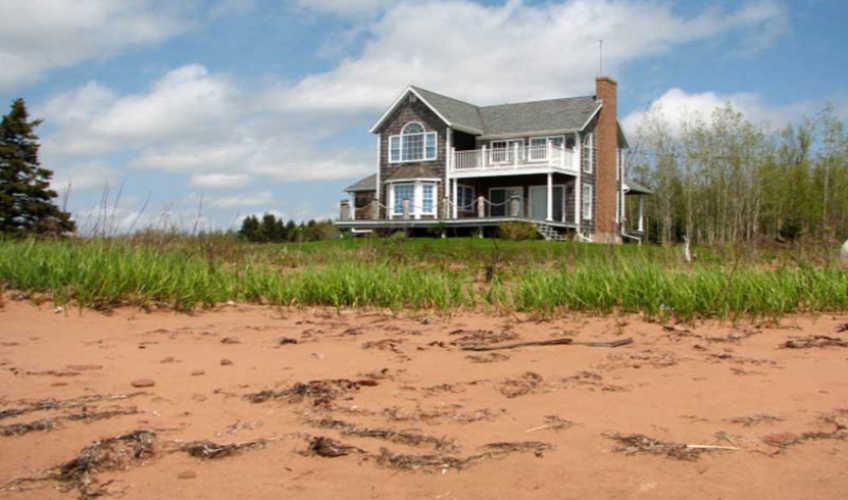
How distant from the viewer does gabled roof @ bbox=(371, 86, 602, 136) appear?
119 ft

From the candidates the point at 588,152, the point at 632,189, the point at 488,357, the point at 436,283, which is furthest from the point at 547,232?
the point at 488,357

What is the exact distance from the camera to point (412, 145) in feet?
123

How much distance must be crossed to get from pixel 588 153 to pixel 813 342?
105ft

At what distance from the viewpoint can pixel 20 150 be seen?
25.3 meters

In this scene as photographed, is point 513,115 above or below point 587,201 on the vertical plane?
above

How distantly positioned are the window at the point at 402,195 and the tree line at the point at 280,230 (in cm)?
291

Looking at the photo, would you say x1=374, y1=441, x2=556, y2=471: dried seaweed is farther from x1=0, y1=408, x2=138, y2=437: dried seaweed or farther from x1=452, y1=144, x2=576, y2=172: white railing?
x1=452, y1=144, x2=576, y2=172: white railing

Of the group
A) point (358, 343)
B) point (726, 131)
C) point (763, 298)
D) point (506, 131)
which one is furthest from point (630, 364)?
point (726, 131)

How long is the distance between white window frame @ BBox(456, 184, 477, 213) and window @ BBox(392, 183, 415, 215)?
1.99 metres

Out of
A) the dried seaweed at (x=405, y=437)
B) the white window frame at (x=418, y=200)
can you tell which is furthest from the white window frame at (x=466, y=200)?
the dried seaweed at (x=405, y=437)

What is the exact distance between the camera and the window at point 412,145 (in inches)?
1459

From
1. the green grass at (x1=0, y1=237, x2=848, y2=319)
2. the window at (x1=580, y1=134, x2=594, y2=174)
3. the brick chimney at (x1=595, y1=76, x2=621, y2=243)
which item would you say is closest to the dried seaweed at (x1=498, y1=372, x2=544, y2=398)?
the green grass at (x1=0, y1=237, x2=848, y2=319)

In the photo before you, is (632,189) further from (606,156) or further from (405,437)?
(405,437)

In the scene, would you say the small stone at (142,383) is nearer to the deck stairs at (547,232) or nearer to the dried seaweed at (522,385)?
the dried seaweed at (522,385)
